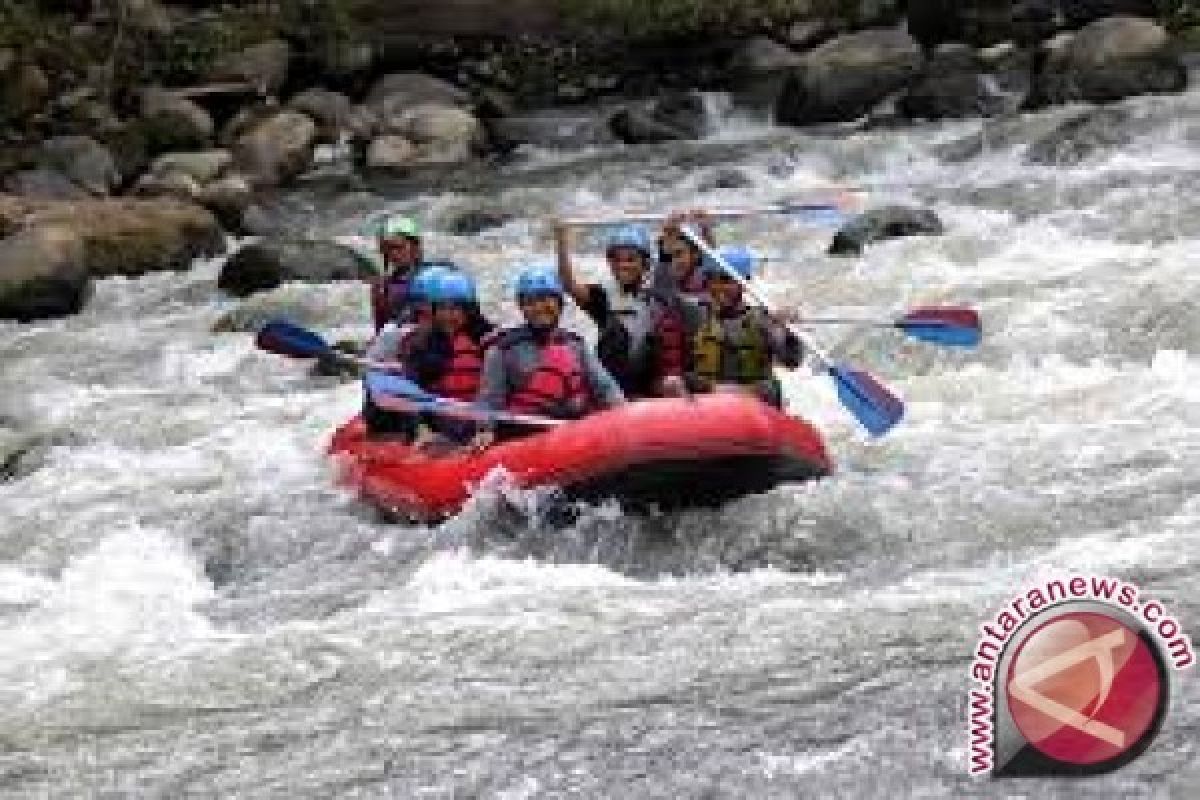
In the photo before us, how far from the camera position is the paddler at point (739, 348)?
7.43 metres

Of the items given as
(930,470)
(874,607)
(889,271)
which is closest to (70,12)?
(889,271)

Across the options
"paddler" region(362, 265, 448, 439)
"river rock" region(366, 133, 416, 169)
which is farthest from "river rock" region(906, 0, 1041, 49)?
"paddler" region(362, 265, 448, 439)

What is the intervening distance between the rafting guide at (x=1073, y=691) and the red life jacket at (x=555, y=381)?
130 inches

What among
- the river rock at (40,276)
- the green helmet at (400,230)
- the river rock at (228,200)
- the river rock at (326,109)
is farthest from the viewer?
the river rock at (326,109)

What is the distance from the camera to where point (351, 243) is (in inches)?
566

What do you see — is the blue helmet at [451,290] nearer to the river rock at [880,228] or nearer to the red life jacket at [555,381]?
the red life jacket at [555,381]

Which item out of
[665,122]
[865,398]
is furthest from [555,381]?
[665,122]

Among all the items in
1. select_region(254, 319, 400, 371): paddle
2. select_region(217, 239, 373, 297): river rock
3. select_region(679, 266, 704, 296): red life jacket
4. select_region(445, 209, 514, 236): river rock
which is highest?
select_region(679, 266, 704, 296): red life jacket

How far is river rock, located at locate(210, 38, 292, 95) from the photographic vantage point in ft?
64.3

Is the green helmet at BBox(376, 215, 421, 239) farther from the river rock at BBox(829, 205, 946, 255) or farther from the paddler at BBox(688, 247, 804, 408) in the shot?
the river rock at BBox(829, 205, 946, 255)

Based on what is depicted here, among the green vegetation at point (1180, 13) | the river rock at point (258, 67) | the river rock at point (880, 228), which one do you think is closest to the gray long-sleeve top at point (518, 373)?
the river rock at point (880, 228)

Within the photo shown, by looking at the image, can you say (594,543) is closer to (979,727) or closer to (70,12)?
(979,727)

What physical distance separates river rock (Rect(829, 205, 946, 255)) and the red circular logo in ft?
25.7

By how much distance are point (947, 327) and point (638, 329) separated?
3.97 feet
